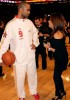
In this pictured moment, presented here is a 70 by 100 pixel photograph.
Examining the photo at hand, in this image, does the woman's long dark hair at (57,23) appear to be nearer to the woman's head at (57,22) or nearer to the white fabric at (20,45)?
the woman's head at (57,22)

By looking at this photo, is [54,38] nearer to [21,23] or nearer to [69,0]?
[21,23]

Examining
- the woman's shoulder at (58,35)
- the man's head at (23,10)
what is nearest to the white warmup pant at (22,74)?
the woman's shoulder at (58,35)

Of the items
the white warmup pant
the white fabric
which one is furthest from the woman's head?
the white warmup pant

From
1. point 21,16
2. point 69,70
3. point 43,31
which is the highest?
point 21,16

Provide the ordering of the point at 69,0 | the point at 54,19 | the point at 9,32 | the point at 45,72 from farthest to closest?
the point at 69,0 → the point at 45,72 → the point at 54,19 → the point at 9,32

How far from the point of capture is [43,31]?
955cm

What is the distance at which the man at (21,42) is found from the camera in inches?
210

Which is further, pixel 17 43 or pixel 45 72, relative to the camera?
pixel 45 72

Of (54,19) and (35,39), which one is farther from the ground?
(54,19)

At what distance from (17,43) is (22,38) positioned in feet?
0.40


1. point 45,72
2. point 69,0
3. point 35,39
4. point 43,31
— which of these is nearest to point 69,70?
point 45,72

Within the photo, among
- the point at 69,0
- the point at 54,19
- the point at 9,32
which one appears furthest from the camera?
the point at 69,0

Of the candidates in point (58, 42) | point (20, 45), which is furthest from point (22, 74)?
point (58, 42)

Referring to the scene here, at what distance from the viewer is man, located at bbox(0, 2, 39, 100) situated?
5328 millimetres
